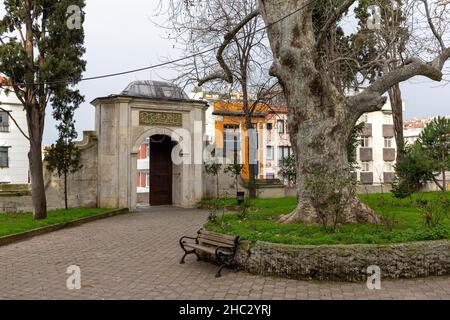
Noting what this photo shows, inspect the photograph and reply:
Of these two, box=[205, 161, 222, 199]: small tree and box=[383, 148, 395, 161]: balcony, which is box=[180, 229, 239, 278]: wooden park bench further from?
box=[383, 148, 395, 161]: balcony

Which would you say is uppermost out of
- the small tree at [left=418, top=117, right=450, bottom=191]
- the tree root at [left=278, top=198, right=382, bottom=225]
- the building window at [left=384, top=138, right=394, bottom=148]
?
the building window at [left=384, top=138, right=394, bottom=148]

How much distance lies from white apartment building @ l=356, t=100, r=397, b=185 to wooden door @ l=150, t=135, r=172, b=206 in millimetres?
33254

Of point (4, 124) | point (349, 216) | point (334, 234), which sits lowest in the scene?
point (334, 234)

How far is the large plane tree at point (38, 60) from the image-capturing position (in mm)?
13609

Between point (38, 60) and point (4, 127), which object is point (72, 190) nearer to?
point (38, 60)

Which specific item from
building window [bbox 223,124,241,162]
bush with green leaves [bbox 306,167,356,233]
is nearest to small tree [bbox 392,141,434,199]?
bush with green leaves [bbox 306,167,356,233]

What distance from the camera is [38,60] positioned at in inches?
560

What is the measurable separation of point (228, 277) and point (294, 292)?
134cm

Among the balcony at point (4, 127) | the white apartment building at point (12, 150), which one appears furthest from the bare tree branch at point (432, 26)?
the balcony at point (4, 127)

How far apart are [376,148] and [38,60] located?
145 feet

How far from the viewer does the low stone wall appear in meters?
6.94

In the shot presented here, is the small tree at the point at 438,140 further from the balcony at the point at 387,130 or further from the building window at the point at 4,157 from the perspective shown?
the building window at the point at 4,157

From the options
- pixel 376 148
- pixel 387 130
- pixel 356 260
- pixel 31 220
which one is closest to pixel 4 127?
pixel 31 220
